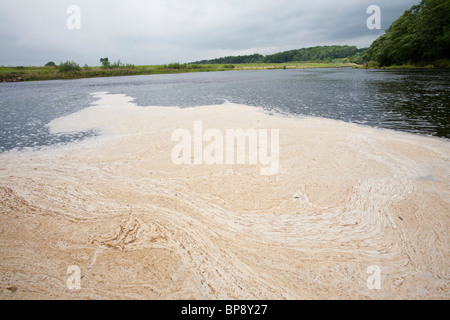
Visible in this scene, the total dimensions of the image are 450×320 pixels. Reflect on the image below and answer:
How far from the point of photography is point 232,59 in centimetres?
17375

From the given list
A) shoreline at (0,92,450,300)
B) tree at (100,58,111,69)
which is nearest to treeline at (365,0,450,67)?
shoreline at (0,92,450,300)

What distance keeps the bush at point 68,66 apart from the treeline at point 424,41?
104m

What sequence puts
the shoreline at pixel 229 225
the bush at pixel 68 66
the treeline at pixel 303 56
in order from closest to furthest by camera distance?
the shoreline at pixel 229 225, the bush at pixel 68 66, the treeline at pixel 303 56

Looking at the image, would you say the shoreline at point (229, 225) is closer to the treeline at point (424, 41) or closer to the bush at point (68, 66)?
the treeline at point (424, 41)

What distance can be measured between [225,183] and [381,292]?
11.9 feet

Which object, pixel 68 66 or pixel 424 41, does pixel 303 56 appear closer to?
pixel 424 41

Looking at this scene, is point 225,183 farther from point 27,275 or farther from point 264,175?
point 27,275

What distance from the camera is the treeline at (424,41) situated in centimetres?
4644

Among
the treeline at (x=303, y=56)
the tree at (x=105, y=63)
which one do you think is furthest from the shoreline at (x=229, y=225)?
the treeline at (x=303, y=56)

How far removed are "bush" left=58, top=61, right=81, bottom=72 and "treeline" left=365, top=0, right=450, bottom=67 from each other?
10432 centimetres

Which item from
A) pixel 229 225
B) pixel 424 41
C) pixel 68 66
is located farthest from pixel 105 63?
pixel 229 225

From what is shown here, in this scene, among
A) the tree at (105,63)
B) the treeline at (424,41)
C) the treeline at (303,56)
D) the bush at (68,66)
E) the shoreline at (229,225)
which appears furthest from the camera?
the treeline at (303,56)

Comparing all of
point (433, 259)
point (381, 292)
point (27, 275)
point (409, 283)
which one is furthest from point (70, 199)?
point (433, 259)

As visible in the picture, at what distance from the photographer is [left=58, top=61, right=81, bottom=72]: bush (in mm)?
74812
